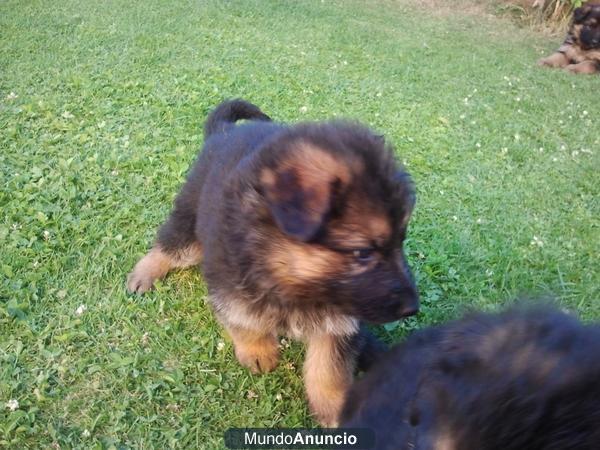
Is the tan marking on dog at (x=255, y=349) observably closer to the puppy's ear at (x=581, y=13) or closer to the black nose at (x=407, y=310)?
the black nose at (x=407, y=310)

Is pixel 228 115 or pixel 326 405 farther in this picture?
pixel 228 115

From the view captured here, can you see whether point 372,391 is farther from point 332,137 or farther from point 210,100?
point 210,100

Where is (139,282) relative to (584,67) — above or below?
below

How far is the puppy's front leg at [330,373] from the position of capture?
2.54 meters

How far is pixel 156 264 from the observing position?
322cm

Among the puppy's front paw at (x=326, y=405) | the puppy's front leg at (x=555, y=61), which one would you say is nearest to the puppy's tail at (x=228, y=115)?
the puppy's front paw at (x=326, y=405)

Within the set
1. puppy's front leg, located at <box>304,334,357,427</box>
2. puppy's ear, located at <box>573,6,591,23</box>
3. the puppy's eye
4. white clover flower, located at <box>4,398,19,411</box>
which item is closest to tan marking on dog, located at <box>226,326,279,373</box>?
puppy's front leg, located at <box>304,334,357,427</box>

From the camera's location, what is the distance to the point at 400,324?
3082 mm

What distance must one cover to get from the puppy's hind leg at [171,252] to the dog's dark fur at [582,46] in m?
8.70

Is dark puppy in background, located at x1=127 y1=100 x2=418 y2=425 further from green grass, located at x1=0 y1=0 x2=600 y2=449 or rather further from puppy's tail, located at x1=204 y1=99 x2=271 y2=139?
puppy's tail, located at x1=204 y1=99 x2=271 y2=139

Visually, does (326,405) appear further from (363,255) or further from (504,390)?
(504,390)

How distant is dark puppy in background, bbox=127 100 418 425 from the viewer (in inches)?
84.8

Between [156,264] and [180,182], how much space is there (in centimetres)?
100

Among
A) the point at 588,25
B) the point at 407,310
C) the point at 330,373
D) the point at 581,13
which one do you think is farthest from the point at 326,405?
the point at 581,13
